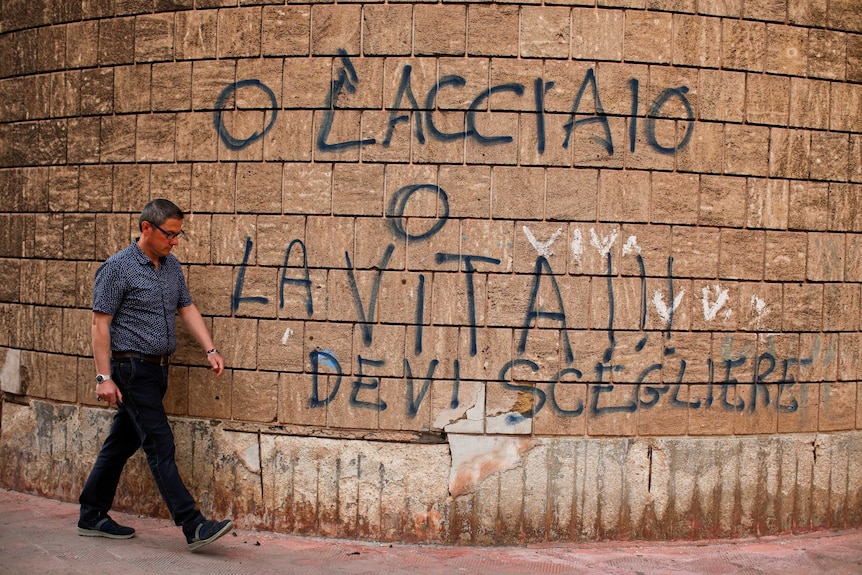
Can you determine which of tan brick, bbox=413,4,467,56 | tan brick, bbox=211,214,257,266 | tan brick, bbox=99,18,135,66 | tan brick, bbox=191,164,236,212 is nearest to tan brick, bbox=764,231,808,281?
tan brick, bbox=413,4,467,56

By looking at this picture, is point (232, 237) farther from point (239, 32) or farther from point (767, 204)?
point (767, 204)

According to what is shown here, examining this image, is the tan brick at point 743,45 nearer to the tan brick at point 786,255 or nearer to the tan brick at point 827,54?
the tan brick at point 827,54

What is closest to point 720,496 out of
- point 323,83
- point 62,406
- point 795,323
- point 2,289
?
point 795,323

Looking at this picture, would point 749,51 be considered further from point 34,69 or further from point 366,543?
point 34,69

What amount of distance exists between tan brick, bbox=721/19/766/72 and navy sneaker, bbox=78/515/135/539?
4.47 meters

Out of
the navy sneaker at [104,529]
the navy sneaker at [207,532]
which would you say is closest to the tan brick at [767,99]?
the navy sneaker at [207,532]

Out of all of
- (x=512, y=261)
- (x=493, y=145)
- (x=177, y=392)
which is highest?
(x=493, y=145)

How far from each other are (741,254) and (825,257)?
613 mm

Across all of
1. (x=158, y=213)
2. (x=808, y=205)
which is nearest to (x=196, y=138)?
(x=158, y=213)

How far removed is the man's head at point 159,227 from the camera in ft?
14.5

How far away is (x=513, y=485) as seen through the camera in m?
4.66

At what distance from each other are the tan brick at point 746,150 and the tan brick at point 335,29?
231cm

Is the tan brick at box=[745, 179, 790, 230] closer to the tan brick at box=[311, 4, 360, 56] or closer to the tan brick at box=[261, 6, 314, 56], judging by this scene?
the tan brick at box=[311, 4, 360, 56]

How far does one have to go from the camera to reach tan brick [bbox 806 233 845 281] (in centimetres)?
504
